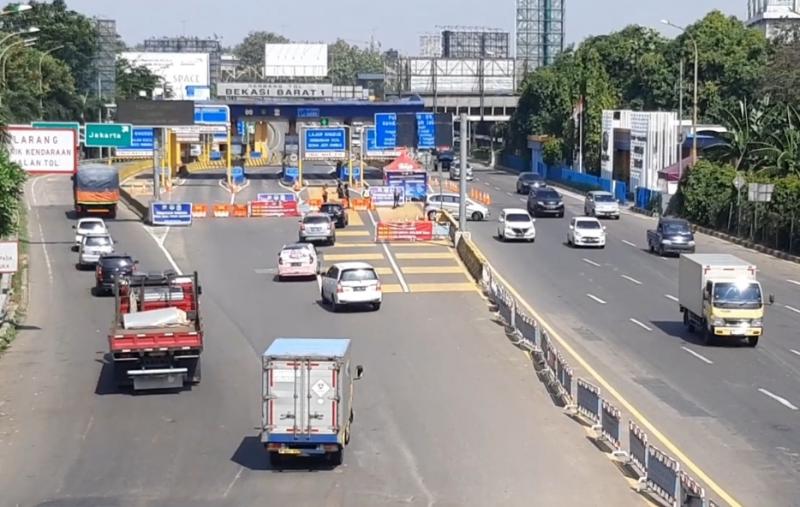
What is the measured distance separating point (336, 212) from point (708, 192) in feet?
60.9

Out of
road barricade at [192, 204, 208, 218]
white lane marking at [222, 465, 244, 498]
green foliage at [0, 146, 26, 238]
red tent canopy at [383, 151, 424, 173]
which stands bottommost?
white lane marking at [222, 465, 244, 498]

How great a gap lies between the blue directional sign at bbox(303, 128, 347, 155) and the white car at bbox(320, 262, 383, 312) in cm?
4871

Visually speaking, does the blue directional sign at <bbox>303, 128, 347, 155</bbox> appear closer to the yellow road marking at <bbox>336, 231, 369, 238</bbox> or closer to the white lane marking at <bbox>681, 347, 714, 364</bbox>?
the yellow road marking at <bbox>336, 231, 369, 238</bbox>

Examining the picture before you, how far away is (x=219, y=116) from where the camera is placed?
88.3 meters

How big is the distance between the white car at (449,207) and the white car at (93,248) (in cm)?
1882

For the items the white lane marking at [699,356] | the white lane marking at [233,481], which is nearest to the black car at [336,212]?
the white lane marking at [699,356]

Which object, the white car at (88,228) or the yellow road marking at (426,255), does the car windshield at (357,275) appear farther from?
the white car at (88,228)

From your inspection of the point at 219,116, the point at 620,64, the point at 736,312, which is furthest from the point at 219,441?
the point at 620,64

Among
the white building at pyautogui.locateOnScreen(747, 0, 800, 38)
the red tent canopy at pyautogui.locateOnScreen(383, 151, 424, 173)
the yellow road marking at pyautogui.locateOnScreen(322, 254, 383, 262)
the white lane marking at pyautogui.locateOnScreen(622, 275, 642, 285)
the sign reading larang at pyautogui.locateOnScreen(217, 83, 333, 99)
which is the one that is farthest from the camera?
the white building at pyautogui.locateOnScreen(747, 0, 800, 38)

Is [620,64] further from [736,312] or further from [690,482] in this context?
[690,482]

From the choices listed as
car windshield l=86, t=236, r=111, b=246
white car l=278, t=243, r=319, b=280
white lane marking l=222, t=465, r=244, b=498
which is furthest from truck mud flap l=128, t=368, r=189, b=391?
car windshield l=86, t=236, r=111, b=246

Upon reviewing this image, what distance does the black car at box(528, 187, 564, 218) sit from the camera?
70688 mm

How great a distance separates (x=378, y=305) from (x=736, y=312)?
1142 centimetres

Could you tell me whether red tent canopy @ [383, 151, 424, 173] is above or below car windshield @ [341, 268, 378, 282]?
above
